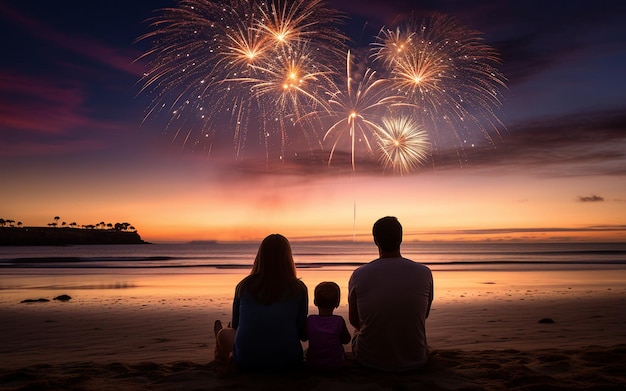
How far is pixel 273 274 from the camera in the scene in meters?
6.46

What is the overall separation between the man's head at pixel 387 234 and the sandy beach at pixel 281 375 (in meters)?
1.56

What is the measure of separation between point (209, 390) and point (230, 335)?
1049 millimetres

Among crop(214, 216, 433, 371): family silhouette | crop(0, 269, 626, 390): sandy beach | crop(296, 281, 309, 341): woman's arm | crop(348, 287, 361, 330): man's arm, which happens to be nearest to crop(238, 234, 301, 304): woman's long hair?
crop(214, 216, 433, 371): family silhouette

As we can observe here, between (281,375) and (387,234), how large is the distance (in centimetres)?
219

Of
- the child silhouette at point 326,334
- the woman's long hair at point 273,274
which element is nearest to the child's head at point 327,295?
the child silhouette at point 326,334

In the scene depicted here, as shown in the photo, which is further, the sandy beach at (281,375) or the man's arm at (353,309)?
the man's arm at (353,309)

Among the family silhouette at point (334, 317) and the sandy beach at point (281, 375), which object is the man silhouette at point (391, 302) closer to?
the family silhouette at point (334, 317)

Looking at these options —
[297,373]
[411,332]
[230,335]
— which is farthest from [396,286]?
[230,335]

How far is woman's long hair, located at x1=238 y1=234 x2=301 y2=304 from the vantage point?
6410 millimetres

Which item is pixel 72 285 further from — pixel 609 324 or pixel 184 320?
pixel 609 324

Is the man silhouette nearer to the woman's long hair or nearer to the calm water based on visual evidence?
the woman's long hair

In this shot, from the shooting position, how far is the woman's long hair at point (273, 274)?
6.41 metres

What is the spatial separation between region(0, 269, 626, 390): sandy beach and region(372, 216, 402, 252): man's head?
1564 millimetres

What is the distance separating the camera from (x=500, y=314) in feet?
46.7
